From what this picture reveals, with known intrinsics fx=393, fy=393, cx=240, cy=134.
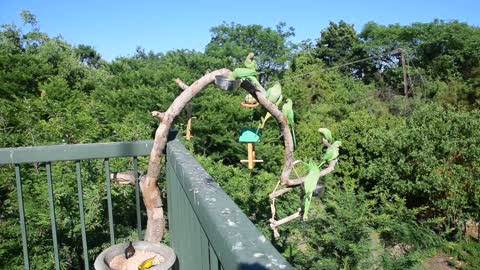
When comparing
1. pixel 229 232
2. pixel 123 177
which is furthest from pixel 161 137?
pixel 229 232

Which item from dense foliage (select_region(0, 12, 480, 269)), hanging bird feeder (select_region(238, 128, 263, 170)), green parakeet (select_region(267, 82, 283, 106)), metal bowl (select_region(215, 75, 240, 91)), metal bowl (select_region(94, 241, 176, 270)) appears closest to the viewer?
metal bowl (select_region(94, 241, 176, 270))

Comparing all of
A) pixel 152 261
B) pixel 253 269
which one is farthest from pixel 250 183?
pixel 253 269

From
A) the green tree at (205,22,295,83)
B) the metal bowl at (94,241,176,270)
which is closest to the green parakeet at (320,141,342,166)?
the metal bowl at (94,241,176,270)

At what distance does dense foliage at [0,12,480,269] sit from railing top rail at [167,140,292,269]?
443cm

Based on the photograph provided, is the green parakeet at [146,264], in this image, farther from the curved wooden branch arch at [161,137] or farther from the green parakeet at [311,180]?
the green parakeet at [311,180]

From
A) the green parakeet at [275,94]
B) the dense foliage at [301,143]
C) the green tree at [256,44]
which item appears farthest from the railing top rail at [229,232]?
the green tree at [256,44]

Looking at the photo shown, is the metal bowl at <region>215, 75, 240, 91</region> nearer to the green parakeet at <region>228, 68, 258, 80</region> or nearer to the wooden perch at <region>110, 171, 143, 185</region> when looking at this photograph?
the green parakeet at <region>228, 68, 258, 80</region>

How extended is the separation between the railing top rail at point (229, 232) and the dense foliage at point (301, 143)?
14.5 feet

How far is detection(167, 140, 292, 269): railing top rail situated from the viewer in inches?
18.4

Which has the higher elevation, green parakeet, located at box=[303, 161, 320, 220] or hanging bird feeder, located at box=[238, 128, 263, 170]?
hanging bird feeder, located at box=[238, 128, 263, 170]

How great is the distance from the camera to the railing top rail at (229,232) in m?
0.47

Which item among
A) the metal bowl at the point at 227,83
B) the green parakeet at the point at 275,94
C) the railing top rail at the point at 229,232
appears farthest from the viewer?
the green parakeet at the point at 275,94

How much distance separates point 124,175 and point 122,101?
10.2 meters

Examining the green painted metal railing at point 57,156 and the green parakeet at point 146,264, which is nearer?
the green parakeet at point 146,264
